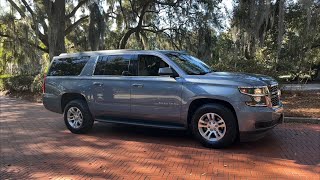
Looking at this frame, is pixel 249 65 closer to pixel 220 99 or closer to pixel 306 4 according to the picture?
pixel 306 4

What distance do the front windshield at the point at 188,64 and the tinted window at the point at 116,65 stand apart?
88cm

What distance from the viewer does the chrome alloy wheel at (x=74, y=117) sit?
889cm

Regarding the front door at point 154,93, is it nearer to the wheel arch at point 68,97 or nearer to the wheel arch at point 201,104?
the wheel arch at point 201,104

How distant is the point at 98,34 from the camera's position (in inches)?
763

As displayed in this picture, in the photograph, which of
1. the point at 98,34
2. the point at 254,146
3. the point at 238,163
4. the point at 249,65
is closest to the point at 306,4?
the point at 249,65

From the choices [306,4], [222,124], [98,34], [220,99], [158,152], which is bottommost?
[158,152]

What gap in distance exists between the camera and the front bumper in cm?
661

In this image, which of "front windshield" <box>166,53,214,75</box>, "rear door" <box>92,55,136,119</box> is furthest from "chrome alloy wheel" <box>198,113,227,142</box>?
"rear door" <box>92,55,136,119</box>

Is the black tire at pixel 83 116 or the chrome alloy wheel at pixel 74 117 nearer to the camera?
the black tire at pixel 83 116

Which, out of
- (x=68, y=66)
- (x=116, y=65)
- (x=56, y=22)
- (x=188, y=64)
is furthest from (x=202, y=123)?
(x=56, y=22)

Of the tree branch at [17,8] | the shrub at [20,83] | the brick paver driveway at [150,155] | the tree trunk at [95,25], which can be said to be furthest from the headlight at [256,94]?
the tree branch at [17,8]

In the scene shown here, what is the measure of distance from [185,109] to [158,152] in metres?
0.97

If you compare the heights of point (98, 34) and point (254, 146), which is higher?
point (98, 34)

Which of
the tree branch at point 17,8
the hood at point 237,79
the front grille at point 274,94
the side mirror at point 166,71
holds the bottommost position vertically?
the front grille at point 274,94
